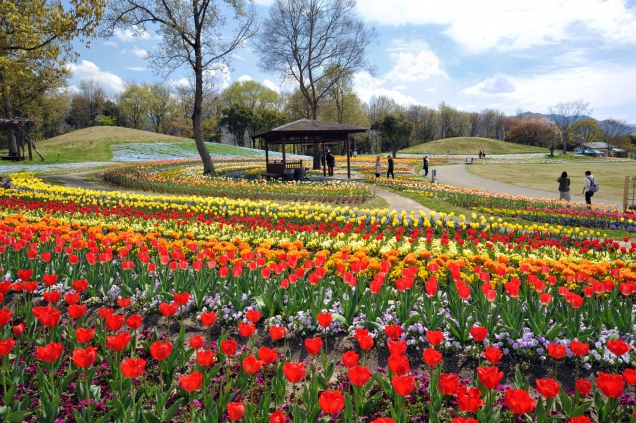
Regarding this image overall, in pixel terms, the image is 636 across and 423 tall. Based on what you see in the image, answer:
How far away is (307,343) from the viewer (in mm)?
2275

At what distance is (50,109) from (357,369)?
5098 centimetres

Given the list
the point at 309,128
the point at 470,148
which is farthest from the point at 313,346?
the point at 470,148

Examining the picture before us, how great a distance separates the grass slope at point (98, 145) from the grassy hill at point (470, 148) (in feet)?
141

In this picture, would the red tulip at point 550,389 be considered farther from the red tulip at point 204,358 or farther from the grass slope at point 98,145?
the grass slope at point 98,145

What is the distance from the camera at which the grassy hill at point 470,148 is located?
81.0m

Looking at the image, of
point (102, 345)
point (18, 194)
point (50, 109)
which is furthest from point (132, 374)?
point (50, 109)

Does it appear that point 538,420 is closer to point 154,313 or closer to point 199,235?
point 154,313

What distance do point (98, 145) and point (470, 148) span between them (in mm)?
66838

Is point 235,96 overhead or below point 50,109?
overhead

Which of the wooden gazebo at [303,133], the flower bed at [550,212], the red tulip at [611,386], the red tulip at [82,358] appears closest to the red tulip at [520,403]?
the red tulip at [611,386]

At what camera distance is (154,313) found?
4316mm

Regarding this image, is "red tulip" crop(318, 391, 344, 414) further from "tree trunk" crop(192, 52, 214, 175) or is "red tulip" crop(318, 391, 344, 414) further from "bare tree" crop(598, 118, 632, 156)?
"bare tree" crop(598, 118, 632, 156)

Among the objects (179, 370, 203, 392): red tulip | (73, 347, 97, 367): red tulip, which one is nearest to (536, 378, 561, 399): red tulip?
(179, 370, 203, 392): red tulip

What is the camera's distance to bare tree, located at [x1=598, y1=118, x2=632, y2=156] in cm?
9224
